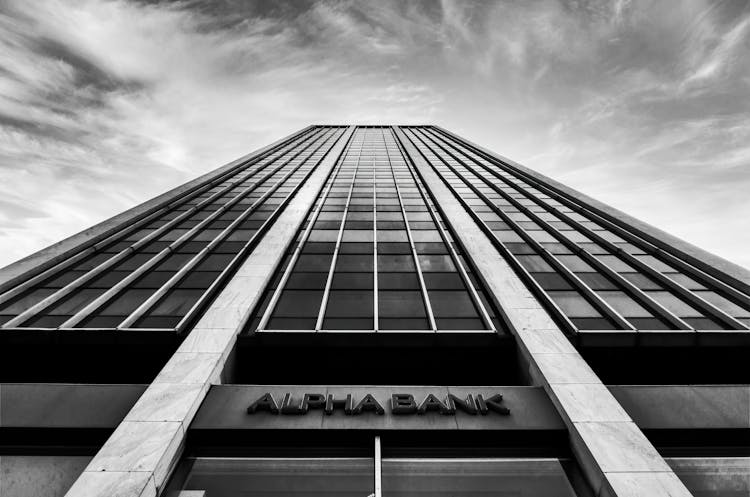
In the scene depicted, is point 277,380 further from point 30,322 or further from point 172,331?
point 30,322

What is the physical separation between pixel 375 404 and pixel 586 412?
5042 millimetres

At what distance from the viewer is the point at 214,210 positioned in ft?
73.4

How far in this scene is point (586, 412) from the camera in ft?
26.1

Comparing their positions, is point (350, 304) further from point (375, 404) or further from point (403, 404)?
point (403, 404)

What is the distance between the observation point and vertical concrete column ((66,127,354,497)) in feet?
21.1

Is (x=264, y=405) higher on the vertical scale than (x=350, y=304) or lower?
lower

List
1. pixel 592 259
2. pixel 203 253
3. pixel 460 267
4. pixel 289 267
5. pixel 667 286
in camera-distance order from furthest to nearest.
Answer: pixel 203 253 < pixel 592 259 < pixel 460 267 < pixel 289 267 < pixel 667 286

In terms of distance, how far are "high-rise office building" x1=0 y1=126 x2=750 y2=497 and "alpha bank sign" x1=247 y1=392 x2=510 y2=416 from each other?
0.05 meters

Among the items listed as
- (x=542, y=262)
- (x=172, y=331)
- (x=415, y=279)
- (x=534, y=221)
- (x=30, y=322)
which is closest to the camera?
(x=172, y=331)

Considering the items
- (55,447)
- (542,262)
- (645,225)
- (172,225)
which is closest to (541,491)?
(542,262)

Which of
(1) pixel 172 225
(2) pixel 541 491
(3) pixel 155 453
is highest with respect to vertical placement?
Result: (1) pixel 172 225

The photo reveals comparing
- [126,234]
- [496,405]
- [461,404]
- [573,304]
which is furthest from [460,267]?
[126,234]

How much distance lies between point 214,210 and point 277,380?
606 inches

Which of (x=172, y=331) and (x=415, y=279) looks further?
(x=415, y=279)
